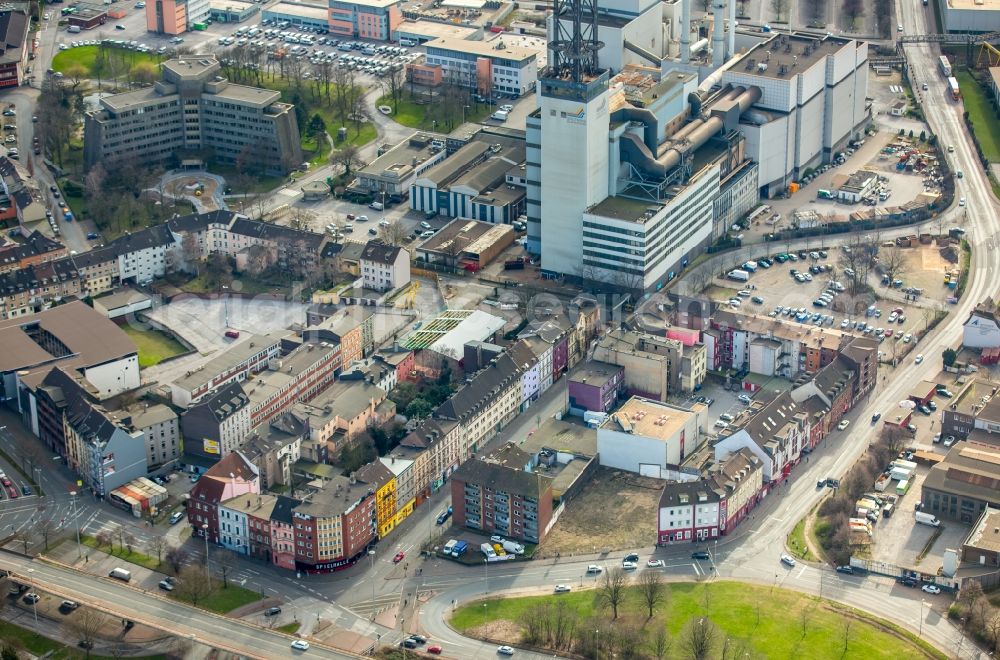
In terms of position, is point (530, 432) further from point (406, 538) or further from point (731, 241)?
point (731, 241)

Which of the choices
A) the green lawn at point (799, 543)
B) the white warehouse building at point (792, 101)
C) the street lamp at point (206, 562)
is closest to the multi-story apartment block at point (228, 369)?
the street lamp at point (206, 562)

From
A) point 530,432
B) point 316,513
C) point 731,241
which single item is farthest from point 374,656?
point 731,241

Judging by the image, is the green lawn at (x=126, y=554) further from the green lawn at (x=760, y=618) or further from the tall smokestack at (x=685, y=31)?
the tall smokestack at (x=685, y=31)

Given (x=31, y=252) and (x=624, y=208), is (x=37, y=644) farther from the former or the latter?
(x=624, y=208)

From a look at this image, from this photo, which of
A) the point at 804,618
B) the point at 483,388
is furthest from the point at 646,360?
the point at 804,618

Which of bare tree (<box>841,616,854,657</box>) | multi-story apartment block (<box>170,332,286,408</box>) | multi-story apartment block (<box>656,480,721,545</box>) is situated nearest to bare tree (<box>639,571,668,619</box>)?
multi-story apartment block (<box>656,480,721,545</box>)

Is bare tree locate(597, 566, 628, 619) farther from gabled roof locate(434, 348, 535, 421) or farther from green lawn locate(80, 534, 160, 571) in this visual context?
green lawn locate(80, 534, 160, 571)
